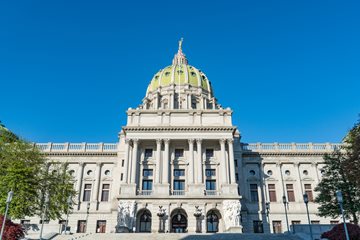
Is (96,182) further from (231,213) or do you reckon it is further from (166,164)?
(231,213)

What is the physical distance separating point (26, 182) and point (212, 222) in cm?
2236

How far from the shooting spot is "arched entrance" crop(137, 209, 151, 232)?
1551 inches

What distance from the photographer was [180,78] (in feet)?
235

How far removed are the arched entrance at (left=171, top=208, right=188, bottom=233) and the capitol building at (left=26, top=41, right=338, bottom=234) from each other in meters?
0.12

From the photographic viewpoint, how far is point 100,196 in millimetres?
47000

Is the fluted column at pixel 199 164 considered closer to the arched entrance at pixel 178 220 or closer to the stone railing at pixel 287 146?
the arched entrance at pixel 178 220

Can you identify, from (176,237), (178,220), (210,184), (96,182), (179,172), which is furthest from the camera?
(96,182)

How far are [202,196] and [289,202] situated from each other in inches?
601

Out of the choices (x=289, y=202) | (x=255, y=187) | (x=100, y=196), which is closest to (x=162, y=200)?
(x=100, y=196)

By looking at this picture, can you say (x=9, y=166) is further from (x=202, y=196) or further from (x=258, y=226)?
(x=258, y=226)

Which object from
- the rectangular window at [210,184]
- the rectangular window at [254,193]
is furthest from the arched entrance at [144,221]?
the rectangular window at [254,193]

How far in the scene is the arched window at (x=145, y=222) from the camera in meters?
39.5

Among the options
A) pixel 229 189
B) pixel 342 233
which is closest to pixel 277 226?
pixel 229 189

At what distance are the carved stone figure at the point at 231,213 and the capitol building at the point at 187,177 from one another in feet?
0.38
